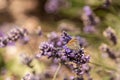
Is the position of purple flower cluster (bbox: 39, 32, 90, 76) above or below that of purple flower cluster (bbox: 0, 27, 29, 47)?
below

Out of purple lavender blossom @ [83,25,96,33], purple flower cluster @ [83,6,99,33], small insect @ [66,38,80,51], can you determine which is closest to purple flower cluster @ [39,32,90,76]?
small insect @ [66,38,80,51]

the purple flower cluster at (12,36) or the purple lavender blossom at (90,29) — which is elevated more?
the purple lavender blossom at (90,29)

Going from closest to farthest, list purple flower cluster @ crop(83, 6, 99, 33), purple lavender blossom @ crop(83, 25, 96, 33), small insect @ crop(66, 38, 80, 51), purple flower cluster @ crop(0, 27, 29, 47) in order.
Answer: small insect @ crop(66, 38, 80, 51) < purple flower cluster @ crop(0, 27, 29, 47) < purple flower cluster @ crop(83, 6, 99, 33) < purple lavender blossom @ crop(83, 25, 96, 33)

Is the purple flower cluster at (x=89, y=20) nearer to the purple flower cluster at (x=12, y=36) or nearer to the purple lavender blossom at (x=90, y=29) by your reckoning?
the purple lavender blossom at (x=90, y=29)

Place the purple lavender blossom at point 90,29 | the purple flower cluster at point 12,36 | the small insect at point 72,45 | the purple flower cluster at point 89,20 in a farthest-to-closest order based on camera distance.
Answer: the purple lavender blossom at point 90,29, the purple flower cluster at point 89,20, the purple flower cluster at point 12,36, the small insect at point 72,45

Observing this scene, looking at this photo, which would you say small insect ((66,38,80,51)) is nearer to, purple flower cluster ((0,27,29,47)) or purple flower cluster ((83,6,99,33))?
purple flower cluster ((0,27,29,47))

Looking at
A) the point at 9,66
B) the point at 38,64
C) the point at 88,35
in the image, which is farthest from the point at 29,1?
the point at 88,35

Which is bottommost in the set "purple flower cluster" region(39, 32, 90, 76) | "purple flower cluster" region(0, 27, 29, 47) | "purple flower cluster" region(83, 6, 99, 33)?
"purple flower cluster" region(39, 32, 90, 76)

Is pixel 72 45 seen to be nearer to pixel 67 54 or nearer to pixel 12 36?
pixel 67 54

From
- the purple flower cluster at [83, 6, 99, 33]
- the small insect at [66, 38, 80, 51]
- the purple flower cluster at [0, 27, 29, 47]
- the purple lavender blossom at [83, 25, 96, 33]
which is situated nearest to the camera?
the small insect at [66, 38, 80, 51]

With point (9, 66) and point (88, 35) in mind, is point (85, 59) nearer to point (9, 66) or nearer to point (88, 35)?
point (88, 35)

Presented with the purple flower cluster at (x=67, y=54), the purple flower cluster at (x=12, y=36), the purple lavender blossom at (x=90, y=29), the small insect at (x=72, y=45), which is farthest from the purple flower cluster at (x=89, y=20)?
the small insect at (x=72, y=45)
